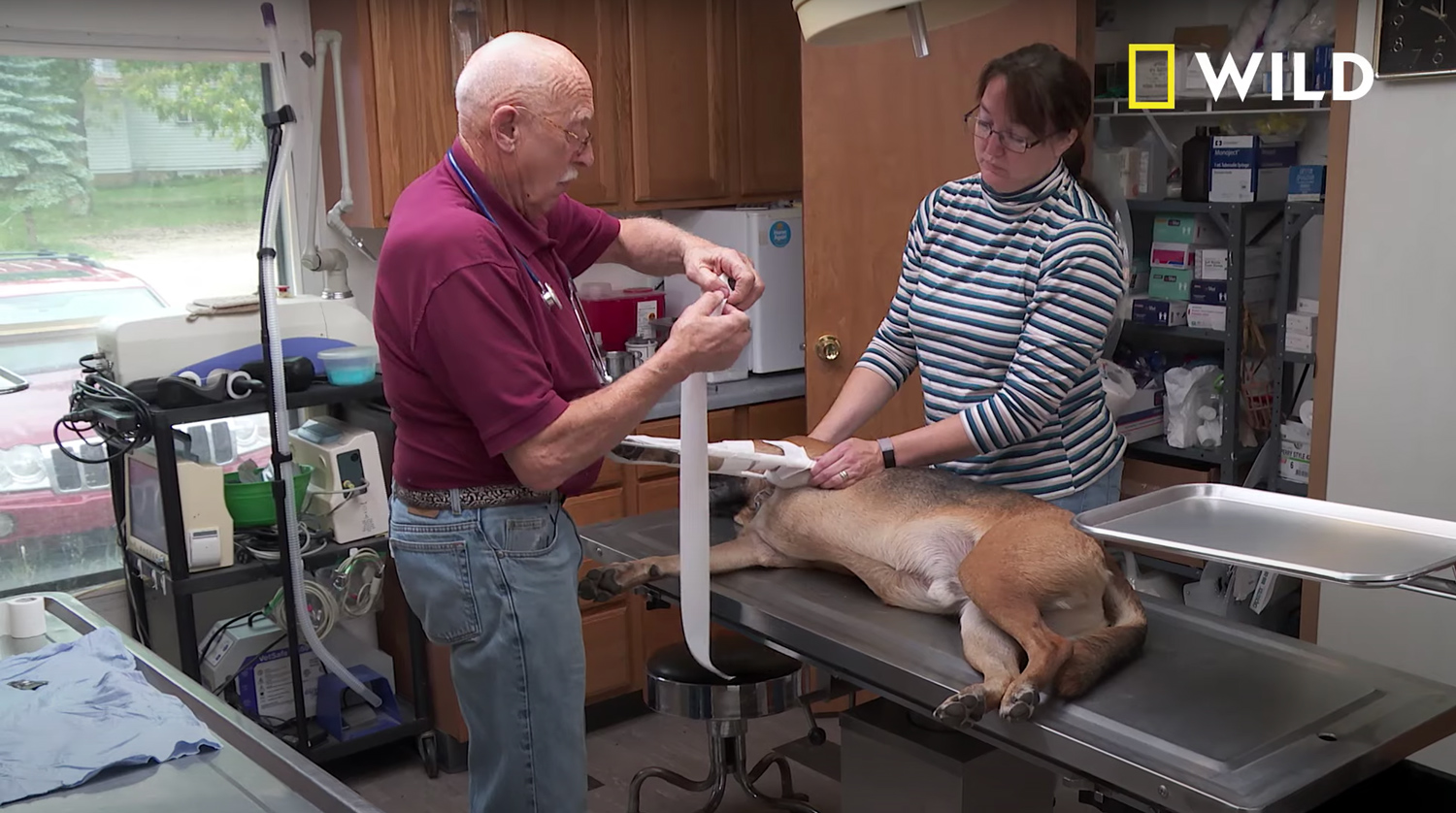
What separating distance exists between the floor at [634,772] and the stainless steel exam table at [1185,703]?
52.3 inches

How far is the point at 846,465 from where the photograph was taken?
2.21 metres

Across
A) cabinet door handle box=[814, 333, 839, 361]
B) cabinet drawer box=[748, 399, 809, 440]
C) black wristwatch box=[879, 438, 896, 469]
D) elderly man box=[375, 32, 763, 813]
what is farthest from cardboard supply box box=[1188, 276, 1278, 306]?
elderly man box=[375, 32, 763, 813]

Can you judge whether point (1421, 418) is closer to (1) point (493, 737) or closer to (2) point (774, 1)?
(1) point (493, 737)

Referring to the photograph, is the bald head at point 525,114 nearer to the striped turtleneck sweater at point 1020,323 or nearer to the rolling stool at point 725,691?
the striped turtleneck sweater at point 1020,323

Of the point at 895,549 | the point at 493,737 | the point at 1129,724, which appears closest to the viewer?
the point at 1129,724

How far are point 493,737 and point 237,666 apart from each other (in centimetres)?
162

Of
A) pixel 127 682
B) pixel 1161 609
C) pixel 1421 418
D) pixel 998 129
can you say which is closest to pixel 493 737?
pixel 127 682

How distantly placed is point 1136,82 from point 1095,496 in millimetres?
1696

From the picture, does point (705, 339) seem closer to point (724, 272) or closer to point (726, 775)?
point (724, 272)

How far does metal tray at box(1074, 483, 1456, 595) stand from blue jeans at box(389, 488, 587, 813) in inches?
30.2

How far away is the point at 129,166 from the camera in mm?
3414

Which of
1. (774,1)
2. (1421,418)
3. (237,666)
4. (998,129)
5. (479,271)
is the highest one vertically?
(774,1)

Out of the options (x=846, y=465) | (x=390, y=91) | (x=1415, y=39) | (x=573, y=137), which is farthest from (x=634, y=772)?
(x=1415, y=39)

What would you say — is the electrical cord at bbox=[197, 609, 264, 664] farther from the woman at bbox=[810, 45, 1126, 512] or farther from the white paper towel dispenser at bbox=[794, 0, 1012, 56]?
the white paper towel dispenser at bbox=[794, 0, 1012, 56]
